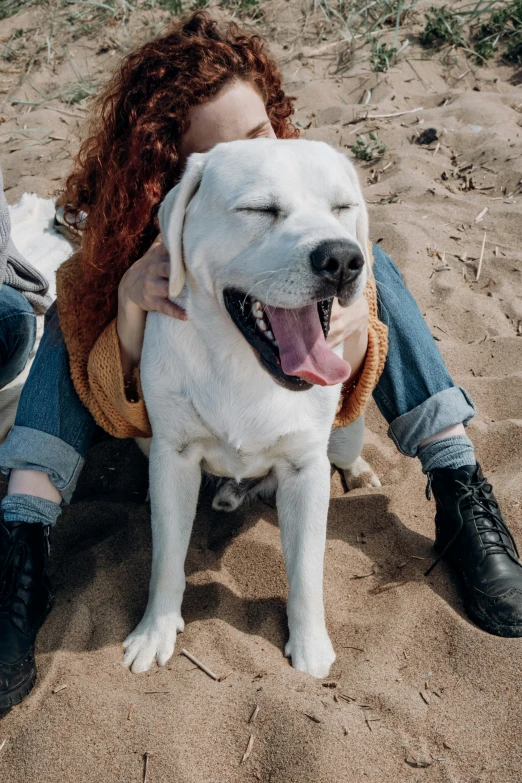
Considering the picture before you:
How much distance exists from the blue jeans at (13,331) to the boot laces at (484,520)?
1.76 meters

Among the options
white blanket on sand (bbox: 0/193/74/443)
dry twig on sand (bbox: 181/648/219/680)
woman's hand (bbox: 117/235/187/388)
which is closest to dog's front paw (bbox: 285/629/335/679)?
dry twig on sand (bbox: 181/648/219/680)

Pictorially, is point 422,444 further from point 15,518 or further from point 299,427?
point 15,518

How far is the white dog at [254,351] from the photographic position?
184 centimetres

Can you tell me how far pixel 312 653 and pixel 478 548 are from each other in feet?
2.11

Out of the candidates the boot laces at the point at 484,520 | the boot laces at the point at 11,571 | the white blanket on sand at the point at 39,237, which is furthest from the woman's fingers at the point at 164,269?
the white blanket on sand at the point at 39,237

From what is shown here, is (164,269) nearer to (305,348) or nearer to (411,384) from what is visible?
(305,348)

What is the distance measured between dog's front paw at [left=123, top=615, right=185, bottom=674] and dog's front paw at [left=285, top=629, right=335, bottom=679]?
1.08 feet

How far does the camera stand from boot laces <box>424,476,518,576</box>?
2434 mm

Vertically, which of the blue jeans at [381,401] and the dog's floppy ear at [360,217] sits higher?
the dog's floppy ear at [360,217]

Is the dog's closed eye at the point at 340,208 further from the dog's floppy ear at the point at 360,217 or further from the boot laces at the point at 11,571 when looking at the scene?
the boot laces at the point at 11,571

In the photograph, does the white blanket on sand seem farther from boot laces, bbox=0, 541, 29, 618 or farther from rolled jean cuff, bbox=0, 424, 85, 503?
boot laces, bbox=0, 541, 29, 618

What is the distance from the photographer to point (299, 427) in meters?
2.13

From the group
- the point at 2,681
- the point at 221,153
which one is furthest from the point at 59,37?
the point at 2,681

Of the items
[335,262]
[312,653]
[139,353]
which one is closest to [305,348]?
[335,262]
